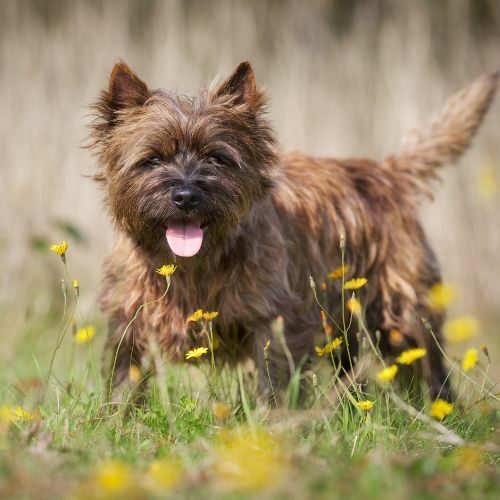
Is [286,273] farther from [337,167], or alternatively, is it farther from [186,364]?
[337,167]

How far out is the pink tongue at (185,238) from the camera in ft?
13.5

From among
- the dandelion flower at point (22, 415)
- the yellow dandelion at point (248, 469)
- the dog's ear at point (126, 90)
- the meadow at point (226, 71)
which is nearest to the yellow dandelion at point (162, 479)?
the yellow dandelion at point (248, 469)

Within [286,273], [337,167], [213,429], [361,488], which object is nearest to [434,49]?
[337,167]

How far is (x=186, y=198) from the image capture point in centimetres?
405

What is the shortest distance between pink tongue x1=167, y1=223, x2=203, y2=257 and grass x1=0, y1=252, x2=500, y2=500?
0.55 m

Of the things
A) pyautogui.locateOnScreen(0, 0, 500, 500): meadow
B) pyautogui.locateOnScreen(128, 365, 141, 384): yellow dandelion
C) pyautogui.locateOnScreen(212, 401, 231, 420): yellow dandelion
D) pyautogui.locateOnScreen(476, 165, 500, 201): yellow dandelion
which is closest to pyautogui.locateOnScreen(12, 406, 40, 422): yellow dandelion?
pyautogui.locateOnScreen(128, 365, 141, 384): yellow dandelion

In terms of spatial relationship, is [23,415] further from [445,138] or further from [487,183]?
[487,183]

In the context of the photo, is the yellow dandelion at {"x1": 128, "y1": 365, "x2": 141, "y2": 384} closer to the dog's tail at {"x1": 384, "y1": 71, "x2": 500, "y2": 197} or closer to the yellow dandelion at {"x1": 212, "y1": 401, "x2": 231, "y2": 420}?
the yellow dandelion at {"x1": 212, "y1": 401, "x2": 231, "y2": 420}

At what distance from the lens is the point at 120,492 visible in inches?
92.2

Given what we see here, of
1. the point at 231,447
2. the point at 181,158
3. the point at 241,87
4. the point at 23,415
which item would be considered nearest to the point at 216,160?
the point at 181,158

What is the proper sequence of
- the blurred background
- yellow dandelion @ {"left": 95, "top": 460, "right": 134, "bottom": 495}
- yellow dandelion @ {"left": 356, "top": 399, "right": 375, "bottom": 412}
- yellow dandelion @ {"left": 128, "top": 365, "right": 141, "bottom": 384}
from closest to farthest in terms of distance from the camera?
yellow dandelion @ {"left": 95, "top": 460, "right": 134, "bottom": 495} < yellow dandelion @ {"left": 356, "top": 399, "right": 375, "bottom": 412} < yellow dandelion @ {"left": 128, "top": 365, "right": 141, "bottom": 384} < the blurred background

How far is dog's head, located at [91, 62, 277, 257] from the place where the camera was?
13.5ft

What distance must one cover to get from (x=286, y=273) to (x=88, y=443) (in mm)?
1696

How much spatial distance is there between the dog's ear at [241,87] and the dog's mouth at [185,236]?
2.17 feet
